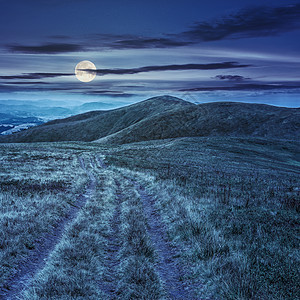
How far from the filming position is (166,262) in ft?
20.7

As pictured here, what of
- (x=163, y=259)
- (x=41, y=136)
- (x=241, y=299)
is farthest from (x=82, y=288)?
(x=41, y=136)

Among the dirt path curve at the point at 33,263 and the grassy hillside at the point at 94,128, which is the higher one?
the dirt path curve at the point at 33,263

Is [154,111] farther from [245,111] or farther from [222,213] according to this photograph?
[222,213]

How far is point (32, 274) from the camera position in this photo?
5.65 m

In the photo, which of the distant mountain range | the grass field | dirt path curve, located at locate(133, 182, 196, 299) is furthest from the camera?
the distant mountain range

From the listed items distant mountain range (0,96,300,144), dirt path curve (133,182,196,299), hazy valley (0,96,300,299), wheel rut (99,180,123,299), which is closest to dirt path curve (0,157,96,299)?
hazy valley (0,96,300,299)

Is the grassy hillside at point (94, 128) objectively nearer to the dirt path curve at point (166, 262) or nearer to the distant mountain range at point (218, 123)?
the distant mountain range at point (218, 123)

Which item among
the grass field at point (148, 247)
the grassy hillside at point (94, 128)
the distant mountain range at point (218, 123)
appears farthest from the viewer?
the grassy hillside at point (94, 128)

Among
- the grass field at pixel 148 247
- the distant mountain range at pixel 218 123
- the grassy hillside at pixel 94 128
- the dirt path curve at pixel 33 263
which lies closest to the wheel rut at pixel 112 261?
the grass field at pixel 148 247

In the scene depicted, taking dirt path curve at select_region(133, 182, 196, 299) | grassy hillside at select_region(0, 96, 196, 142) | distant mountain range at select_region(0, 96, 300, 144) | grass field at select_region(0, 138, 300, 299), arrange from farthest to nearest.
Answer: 1. grassy hillside at select_region(0, 96, 196, 142)
2. distant mountain range at select_region(0, 96, 300, 144)
3. dirt path curve at select_region(133, 182, 196, 299)
4. grass field at select_region(0, 138, 300, 299)

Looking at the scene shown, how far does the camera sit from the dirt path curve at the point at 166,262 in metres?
5.06

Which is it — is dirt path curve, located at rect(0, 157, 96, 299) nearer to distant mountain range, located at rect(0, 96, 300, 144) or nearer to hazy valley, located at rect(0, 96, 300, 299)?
hazy valley, located at rect(0, 96, 300, 299)

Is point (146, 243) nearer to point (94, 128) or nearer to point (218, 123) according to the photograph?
point (218, 123)

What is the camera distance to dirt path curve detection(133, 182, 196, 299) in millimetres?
5058
